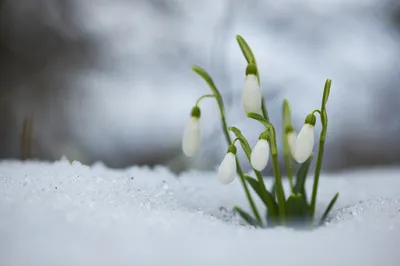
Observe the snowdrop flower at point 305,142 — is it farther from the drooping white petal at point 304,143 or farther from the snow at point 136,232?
the snow at point 136,232

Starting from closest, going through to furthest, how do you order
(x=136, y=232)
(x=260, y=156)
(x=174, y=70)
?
(x=136, y=232) < (x=260, y=156) < (x=174, y=70)

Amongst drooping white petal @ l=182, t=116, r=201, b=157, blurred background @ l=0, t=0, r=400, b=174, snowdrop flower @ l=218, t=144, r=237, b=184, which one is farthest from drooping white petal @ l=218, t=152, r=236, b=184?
blurred background @ l=0, t=0, r=400, b=174

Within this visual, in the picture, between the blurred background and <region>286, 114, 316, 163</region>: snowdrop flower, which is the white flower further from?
the blurred background

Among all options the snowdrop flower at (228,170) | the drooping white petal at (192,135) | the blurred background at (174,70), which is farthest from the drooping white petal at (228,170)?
the blurred background at (174,70)

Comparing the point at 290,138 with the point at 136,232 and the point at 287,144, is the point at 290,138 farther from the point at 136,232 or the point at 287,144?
the point at 136,232

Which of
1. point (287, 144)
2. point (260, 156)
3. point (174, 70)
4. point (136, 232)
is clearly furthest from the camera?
point (174, 70)

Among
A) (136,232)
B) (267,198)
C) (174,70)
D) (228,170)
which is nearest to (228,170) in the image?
(228,170)

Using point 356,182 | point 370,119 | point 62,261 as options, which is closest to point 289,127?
point 356,182
